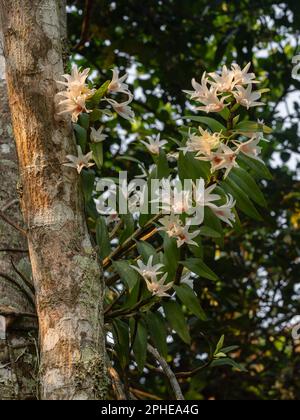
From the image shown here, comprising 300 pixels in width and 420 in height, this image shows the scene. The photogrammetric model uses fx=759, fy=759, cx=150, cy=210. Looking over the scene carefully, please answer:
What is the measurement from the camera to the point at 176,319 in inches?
71.6

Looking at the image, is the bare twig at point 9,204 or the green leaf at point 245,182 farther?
the bare twig at point 9,204

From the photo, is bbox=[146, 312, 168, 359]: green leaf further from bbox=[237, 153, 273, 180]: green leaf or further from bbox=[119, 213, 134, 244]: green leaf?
bbox=[237, 153, 273, 180]: green leaf

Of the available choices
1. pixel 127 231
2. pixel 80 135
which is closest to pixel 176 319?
pixel 127 231

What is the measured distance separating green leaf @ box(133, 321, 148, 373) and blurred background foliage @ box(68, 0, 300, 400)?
5.41 ft

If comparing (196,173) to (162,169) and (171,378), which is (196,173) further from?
(171,378)

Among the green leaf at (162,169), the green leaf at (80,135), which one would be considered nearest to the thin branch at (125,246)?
the green leaf at (162,169)

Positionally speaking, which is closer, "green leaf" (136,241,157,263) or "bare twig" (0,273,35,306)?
"green leaf" (136,241,157,263)

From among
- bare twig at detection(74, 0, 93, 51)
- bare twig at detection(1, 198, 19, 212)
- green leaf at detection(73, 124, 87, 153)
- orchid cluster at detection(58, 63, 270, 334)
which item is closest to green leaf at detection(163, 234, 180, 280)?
orchid cluster at detection(58, 63, 270, 334)

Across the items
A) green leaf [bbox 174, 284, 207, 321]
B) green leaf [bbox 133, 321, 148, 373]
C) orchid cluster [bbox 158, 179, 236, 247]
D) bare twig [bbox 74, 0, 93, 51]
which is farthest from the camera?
bare twig [bbox 74, 0, 93, 51]

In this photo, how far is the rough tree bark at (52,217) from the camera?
5.02 ft

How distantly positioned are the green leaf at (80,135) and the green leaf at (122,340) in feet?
1.46

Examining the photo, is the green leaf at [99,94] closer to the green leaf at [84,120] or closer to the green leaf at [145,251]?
the green leaf at [84,120]

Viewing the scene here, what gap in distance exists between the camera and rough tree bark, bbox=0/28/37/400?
71.9 inches

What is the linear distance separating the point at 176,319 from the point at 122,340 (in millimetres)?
174
